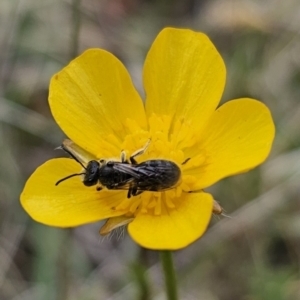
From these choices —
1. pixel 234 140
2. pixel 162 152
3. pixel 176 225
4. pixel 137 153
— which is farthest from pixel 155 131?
pixel 176 225

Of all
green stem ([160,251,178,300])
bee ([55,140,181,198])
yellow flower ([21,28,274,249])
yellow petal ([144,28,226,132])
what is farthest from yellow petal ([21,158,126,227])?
yellow petal ([144,28,226,132])

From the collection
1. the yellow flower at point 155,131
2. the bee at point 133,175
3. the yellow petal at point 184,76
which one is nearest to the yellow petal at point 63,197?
the yellow flower at point 155,131

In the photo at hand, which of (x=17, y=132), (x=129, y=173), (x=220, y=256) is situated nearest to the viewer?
(x=129, y=173)

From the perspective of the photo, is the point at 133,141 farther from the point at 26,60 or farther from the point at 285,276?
the point at 26,60

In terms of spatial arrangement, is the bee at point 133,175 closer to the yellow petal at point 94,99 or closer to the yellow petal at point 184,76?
the yellow petal at point 94,99

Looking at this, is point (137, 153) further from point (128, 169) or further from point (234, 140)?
point (234, 140)

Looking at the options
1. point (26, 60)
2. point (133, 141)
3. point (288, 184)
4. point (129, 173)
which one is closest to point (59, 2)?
point (26, 60)
